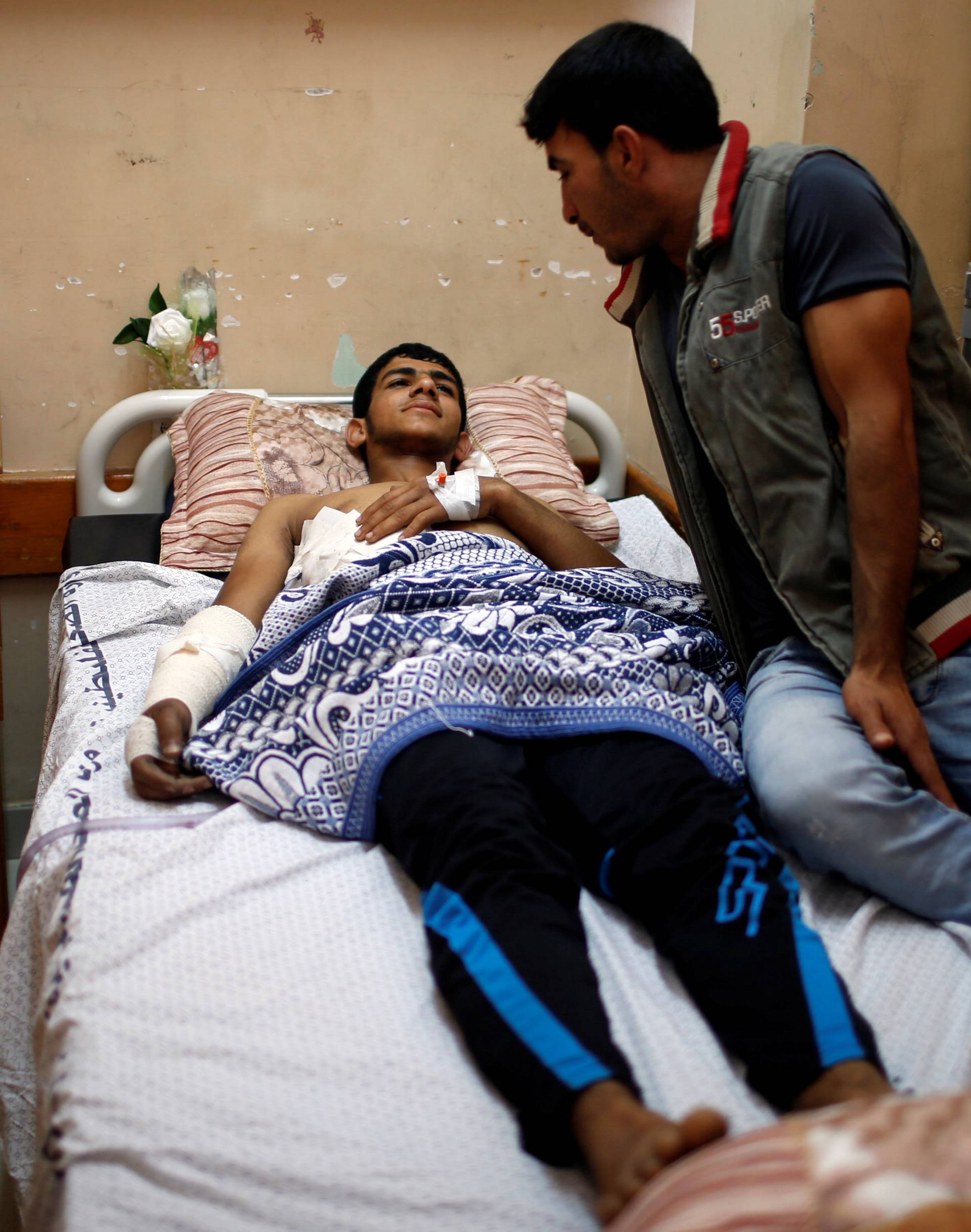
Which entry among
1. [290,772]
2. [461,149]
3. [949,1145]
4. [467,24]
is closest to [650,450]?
[461,149]

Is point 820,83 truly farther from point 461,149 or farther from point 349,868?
point 349,868

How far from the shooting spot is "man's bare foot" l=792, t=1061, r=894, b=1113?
0.82 metres

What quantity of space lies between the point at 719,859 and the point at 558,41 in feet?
7.39

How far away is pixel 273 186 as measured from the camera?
252cm

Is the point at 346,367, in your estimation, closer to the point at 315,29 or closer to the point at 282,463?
the point at 282,463

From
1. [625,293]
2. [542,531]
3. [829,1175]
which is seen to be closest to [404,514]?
[542,531]

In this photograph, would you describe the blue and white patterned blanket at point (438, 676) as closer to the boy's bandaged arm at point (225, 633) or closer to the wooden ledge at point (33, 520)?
the boy's bandaged arm at point (225, 633)

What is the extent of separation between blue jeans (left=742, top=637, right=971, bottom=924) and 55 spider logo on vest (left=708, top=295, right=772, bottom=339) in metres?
0.44

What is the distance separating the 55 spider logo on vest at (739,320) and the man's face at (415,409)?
2.88 ft

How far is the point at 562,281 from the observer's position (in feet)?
8.95

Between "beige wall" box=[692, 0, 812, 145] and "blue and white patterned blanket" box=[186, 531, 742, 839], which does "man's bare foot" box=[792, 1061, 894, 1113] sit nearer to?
"blue and white patterned blanket" box=[186, 531, 742, 839]

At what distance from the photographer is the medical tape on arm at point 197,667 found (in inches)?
52.8

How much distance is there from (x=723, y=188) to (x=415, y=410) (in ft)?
2.99

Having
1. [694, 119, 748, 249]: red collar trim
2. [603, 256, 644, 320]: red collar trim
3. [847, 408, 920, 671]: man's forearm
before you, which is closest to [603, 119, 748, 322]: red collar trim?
[694, 119, 748, 249]: red collar trim
